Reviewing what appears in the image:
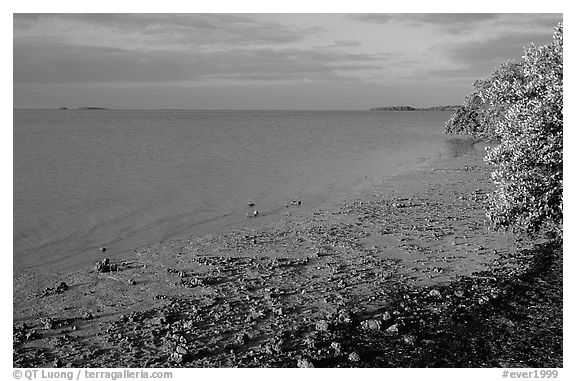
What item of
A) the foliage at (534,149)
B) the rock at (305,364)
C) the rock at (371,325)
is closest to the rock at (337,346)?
the rock at (305,364)

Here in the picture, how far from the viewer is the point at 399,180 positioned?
3362 cm

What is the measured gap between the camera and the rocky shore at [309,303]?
1127 cm

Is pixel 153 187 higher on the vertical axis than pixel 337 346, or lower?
higher

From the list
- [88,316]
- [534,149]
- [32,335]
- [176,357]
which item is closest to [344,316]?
[176,357]

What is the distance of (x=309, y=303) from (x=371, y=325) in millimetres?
2018

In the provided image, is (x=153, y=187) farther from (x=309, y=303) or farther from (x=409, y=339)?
(x=409, y=339)

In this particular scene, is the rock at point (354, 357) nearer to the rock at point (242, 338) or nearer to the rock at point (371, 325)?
the rock at point (371, 325)

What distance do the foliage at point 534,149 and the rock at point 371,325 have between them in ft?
22.1

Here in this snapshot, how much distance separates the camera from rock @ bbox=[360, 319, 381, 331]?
40.2 ft

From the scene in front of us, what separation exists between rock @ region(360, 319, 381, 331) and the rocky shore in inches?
0.9

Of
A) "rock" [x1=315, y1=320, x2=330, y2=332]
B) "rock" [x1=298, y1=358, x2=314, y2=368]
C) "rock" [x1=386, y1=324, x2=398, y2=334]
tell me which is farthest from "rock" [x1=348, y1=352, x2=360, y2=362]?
"rock" [x1=386, y1=324, x2=398, y2=334]

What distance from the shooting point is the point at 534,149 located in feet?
51.3
